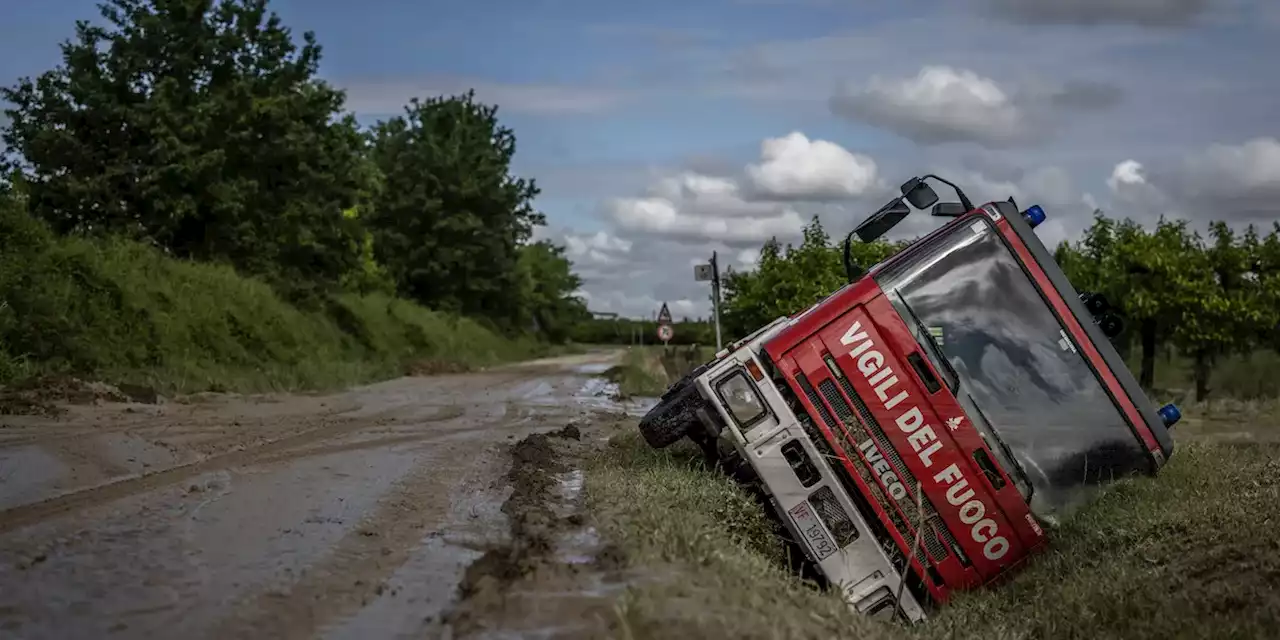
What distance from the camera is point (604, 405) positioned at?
20.9m

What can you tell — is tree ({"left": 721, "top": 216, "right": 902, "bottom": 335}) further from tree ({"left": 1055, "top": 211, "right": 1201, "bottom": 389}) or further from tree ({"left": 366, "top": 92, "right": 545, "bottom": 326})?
tree ({"left": 366, "top": 92, "right": 545, "bottom": 326})

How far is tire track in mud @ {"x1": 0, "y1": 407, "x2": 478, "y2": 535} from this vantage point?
7469mm

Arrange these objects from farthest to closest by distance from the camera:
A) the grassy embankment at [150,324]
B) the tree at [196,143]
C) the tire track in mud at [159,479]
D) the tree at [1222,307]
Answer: the tree at [1222,307]
the tree at [196,143]
the grassy embankment at [150,324]
the tire track in mud at [159,479]

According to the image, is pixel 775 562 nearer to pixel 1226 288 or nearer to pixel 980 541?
pixel 980 541

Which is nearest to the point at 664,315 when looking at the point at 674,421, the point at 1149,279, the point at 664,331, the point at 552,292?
the point at 664,331

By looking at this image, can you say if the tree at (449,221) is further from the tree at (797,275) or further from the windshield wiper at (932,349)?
the windshield wiper at (932,349)

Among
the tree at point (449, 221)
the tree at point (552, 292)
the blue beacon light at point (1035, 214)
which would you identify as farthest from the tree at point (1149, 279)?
the tree at point (552, 292)

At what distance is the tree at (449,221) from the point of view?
56.8 meters

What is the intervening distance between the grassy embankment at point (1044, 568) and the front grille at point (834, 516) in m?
0.42

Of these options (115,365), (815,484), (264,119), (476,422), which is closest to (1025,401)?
(815,484)

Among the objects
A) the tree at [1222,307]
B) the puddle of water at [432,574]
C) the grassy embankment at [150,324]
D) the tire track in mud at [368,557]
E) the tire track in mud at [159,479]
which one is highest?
the grassy embankment at [150,324]

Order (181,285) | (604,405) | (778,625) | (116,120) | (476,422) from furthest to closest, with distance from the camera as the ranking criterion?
1. (116,120)
2. (181,285)
3. (604,405)
4. (476,422)
5. (778,625)

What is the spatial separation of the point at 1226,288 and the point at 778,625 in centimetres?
3205

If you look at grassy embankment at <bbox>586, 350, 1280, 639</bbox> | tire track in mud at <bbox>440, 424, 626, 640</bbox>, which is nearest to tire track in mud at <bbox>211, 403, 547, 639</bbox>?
tire track in mud at <bbox>440, 424, 626, 640</bbox>
